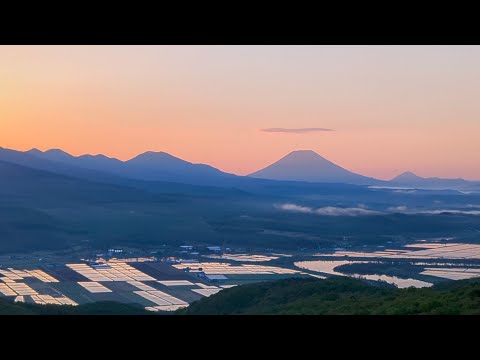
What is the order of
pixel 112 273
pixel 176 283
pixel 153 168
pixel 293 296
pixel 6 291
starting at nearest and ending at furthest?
pixel 293 296, pixel 6 291, pixel 176 283, pixel 112 273, pixel 153 168

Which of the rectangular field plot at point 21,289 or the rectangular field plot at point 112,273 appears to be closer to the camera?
the rectangular field plot at point 21,289

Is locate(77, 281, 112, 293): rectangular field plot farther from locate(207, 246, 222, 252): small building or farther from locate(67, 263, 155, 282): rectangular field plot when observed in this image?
locate(207, 246, 222, 252): small building

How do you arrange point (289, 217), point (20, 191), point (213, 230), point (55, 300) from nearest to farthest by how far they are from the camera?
point (55, 300)
point (213, 230)
point (289, 217)
point (20, 191)

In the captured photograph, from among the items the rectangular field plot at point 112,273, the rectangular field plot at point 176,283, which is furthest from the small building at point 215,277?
the rectangular field plot at point 112,273

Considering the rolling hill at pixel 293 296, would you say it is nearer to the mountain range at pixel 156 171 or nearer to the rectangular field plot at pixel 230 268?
the rectangular field plot at pixel 230 268

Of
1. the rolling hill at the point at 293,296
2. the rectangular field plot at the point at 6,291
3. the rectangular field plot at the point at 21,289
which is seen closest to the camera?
the rolling hill at the point at 293,296

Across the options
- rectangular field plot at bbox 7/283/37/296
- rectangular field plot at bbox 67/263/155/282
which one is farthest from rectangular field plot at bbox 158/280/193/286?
rectangular field plot at bbox 7/283/37/296

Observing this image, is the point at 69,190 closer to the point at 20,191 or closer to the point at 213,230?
the point at 20,191

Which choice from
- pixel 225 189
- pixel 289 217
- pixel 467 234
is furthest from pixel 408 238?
pixel 225 189

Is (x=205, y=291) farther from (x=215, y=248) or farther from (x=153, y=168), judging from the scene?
(x=153, y=168)

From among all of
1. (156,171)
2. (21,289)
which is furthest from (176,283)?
(156,171)
